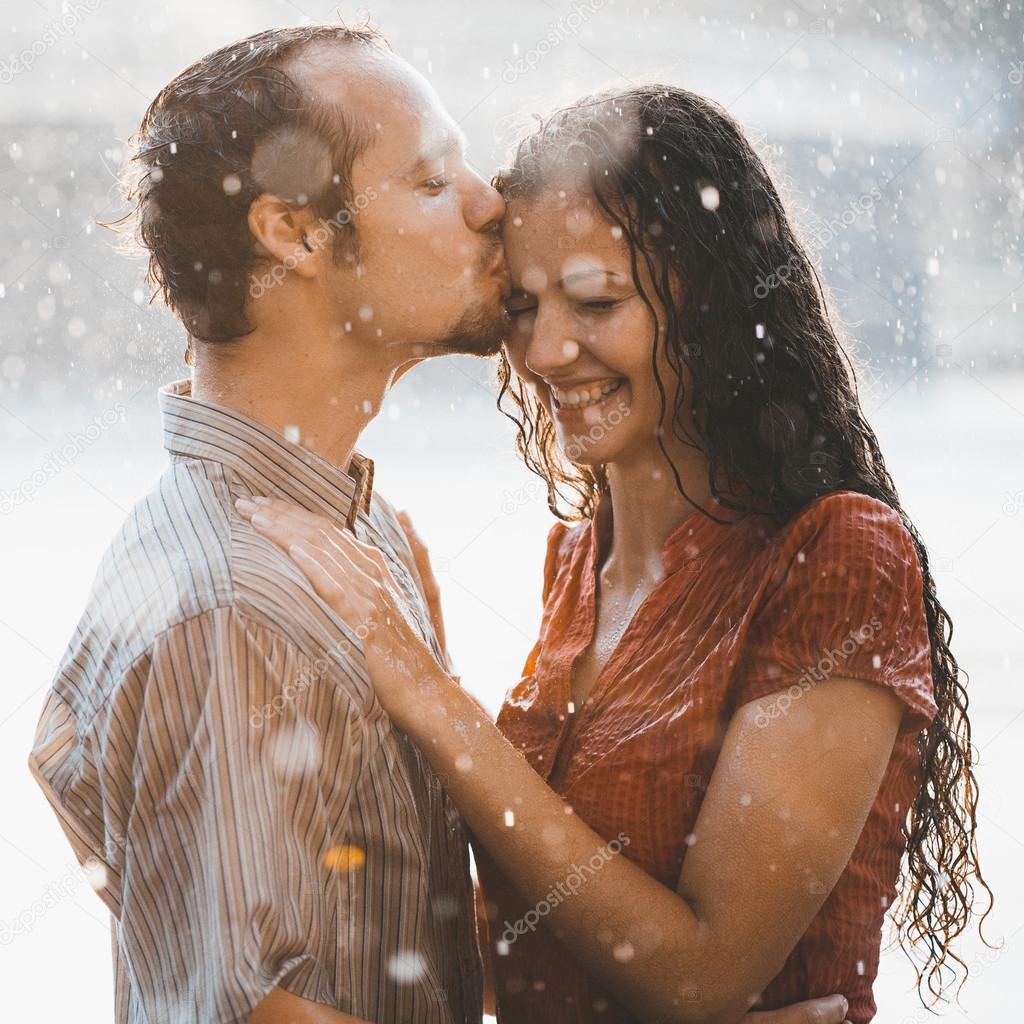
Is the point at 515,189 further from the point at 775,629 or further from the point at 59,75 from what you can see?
the point at 59,75

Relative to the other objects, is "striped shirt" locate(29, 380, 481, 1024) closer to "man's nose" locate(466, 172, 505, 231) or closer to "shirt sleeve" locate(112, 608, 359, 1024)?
"shirt sleeve" locate(112, 608, 359, 1024)

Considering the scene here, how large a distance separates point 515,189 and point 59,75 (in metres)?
6.19

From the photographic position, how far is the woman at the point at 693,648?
47.2 inches

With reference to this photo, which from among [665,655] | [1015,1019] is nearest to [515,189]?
[665,655]

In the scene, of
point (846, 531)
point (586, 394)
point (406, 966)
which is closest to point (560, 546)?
point (586, 394)

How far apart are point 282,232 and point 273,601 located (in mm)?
479

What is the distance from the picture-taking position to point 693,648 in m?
1.34

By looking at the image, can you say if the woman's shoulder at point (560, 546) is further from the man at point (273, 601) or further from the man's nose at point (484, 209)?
the man's nose at point (484, 209)

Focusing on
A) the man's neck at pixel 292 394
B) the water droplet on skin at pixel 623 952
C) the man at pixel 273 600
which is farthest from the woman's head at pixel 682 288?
the water droplet on skin at pixel 623 952

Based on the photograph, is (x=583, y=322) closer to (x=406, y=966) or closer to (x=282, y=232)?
(x=282, y=232)

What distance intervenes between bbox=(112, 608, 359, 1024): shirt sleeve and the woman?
130 millimetres

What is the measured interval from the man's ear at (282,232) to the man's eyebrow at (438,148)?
0.46 feet

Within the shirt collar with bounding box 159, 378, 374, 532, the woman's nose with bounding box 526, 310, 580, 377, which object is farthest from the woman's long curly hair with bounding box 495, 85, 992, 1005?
the shirt collar with bounding box 159, 378, 374, 532

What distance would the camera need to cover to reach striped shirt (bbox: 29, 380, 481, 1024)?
102cm
